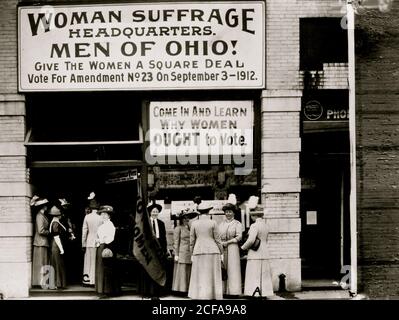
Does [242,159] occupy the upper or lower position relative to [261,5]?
lower

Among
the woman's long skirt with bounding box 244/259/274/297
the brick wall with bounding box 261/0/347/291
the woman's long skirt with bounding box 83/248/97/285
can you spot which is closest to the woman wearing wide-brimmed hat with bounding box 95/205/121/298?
the woman's long skirt with bounding box 83/248/97/285

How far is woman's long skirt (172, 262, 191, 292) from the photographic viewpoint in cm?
863

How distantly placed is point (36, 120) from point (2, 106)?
0.53m

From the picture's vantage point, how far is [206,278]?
27.7 ft

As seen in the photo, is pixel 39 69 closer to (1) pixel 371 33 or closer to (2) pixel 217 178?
(2) pixel 217 178

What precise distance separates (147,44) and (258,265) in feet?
11.6

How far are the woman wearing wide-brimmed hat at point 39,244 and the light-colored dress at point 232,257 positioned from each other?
2643 millimetres

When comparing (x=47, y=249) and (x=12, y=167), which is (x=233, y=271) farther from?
(x=12, y=167)

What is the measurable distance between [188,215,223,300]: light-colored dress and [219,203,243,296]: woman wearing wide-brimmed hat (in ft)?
0.48

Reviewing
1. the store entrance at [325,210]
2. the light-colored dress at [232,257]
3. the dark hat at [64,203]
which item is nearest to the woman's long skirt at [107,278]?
the dark hat at [64,203]

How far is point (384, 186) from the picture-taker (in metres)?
8.51

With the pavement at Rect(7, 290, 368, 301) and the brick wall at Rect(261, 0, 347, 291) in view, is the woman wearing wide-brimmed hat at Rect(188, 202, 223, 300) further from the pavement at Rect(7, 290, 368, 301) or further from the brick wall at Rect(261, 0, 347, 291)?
the brick wall at Rect(261, 0, 347, 291)
